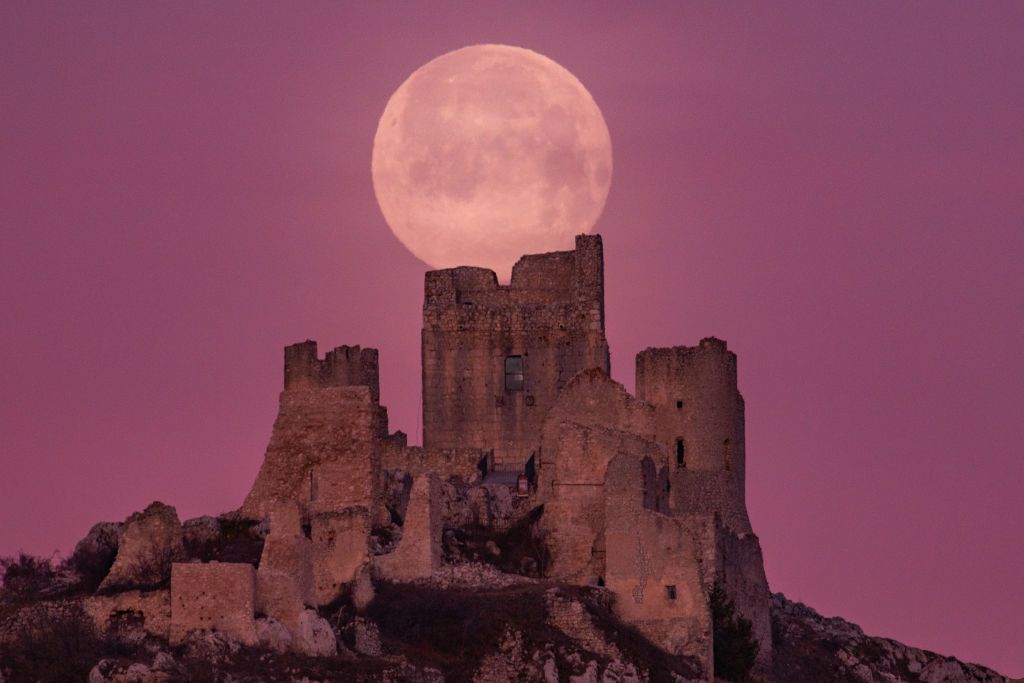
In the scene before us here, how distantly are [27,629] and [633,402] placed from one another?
21.4 metres

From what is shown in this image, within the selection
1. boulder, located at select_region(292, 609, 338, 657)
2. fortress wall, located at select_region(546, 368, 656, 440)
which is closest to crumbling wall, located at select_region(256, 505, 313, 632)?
boulder, located at select_region(292, 609, 338, 657)

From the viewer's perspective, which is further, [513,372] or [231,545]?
[513,372]

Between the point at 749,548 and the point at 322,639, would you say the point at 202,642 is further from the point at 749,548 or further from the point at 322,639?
the point at 749,548

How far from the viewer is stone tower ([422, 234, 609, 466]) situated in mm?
104625

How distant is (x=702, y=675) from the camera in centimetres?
8825

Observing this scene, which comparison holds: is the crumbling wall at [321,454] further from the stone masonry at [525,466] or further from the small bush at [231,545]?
the small bush at [231,545]

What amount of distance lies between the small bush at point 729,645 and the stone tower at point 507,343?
14207 millimetres

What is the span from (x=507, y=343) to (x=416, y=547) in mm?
17783

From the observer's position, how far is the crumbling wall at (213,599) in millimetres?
82688

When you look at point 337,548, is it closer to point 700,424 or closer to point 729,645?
point 729,645

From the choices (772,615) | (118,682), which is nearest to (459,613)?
(118,682)

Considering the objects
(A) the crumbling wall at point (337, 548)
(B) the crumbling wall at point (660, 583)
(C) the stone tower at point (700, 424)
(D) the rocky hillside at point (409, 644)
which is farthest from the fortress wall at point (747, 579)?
(A) the crumbling wall at point (337, 548)

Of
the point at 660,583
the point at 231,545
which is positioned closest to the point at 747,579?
the point at 660,583

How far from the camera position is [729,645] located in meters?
90.9
